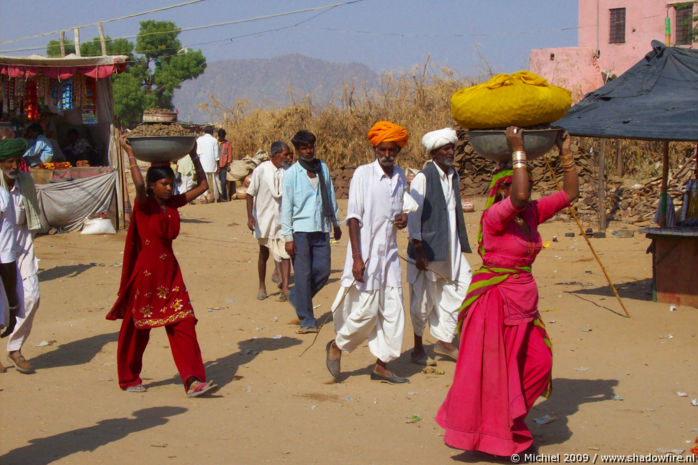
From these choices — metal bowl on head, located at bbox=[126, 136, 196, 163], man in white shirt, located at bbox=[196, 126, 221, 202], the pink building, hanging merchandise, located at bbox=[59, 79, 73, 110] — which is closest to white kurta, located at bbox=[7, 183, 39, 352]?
metal bowl on head, located at bbox=[126, 136, 196, 163]

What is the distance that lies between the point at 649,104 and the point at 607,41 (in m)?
28.5

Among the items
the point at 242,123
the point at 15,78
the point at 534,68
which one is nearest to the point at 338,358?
the point at 15,78

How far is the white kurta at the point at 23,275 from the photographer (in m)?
7.12

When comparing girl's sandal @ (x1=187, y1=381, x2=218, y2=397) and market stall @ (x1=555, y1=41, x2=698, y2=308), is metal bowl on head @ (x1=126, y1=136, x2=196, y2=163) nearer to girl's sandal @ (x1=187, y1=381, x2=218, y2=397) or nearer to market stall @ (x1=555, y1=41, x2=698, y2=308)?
girl's sandal @ (x1=187, y1=381, x2=218, y2=397)

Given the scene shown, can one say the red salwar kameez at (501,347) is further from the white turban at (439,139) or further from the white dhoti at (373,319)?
the white turban at (439,139)

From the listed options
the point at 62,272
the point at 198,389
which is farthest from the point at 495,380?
the point at 62,272

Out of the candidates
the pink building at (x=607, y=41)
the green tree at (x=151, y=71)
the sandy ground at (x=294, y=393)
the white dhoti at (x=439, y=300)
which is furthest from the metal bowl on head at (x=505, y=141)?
the green tree at (x=151, y=71)

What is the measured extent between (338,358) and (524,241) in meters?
2.34

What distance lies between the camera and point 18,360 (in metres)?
7.09

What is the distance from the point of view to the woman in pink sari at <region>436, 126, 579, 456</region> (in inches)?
179

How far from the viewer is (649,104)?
877 cm

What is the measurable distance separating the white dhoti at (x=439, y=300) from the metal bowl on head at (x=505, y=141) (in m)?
2.41

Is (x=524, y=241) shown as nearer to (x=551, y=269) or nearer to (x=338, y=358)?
(x=338, y=358)

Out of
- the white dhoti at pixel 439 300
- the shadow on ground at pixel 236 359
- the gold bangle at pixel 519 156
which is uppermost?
the gold bangle at pixel 519 156
